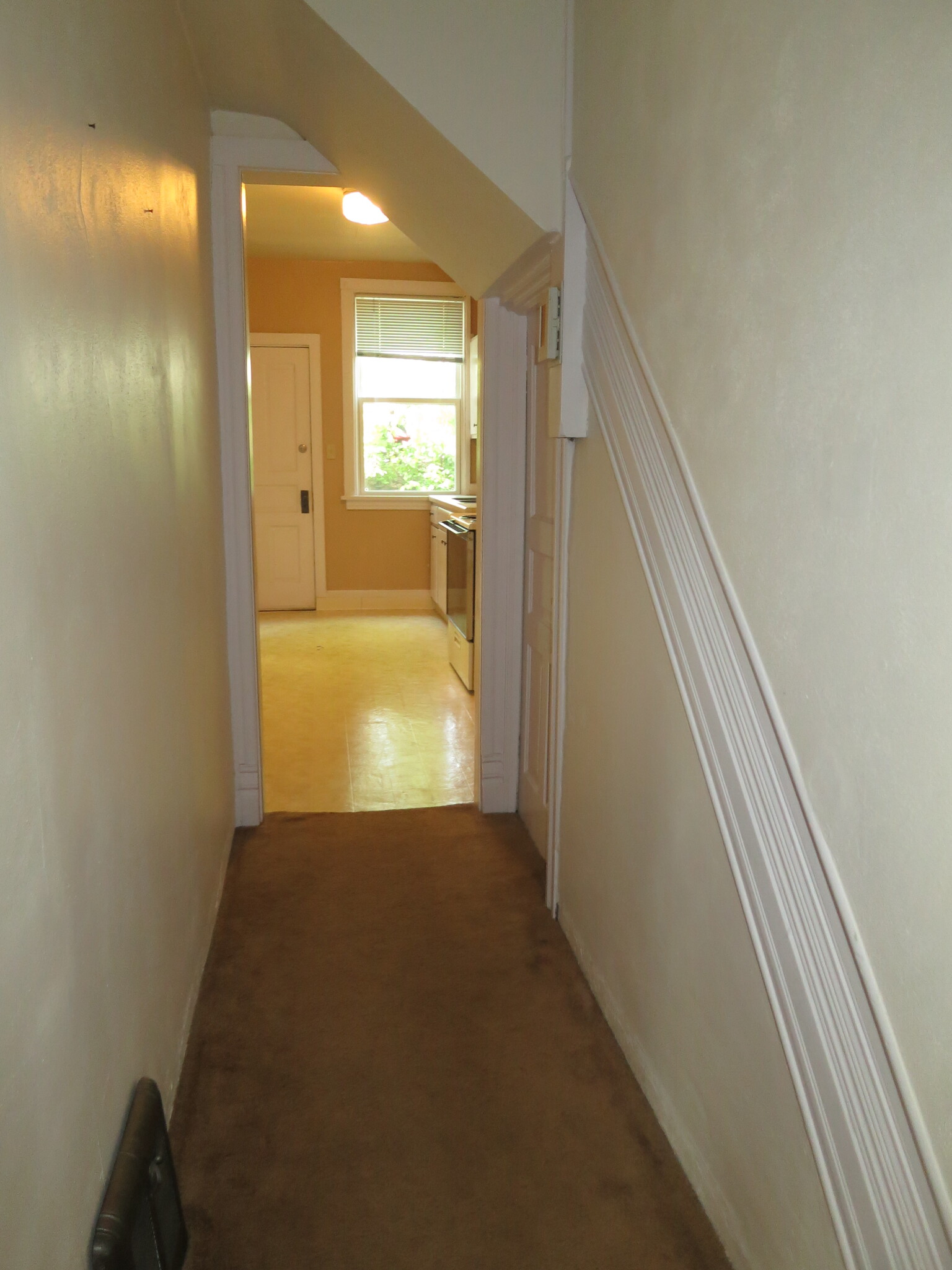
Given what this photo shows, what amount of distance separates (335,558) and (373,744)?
140 inches

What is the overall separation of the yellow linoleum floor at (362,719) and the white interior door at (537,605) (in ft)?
1.60

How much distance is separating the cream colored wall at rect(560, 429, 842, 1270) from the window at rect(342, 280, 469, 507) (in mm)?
5234

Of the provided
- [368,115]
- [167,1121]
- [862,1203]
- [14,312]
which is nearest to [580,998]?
[167,1121]

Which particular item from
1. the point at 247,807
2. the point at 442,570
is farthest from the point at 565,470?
the point at 442,570

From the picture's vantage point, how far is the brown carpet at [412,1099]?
1588 mm

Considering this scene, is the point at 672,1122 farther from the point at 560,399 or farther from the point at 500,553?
the point at 500,553

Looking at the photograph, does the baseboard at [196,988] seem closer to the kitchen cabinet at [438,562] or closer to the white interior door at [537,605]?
the white interior door at [537,605]

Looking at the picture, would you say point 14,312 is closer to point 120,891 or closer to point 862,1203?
point 120,891

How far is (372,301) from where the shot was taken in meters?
7.22

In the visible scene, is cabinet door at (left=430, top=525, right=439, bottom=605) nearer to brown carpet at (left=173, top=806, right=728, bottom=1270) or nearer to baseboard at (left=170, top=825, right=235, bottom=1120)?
baseboard at (left=170, top=825, right=235, bottom=1120)

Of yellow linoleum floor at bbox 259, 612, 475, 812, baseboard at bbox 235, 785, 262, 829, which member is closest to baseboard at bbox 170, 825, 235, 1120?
baseboard at bbox 235, 785, 262, 829

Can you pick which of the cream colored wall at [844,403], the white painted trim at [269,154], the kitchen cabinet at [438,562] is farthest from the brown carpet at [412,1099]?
the kitchen cabinet at [438,562]

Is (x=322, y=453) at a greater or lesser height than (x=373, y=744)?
greater

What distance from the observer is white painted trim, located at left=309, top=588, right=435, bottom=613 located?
7.59m
